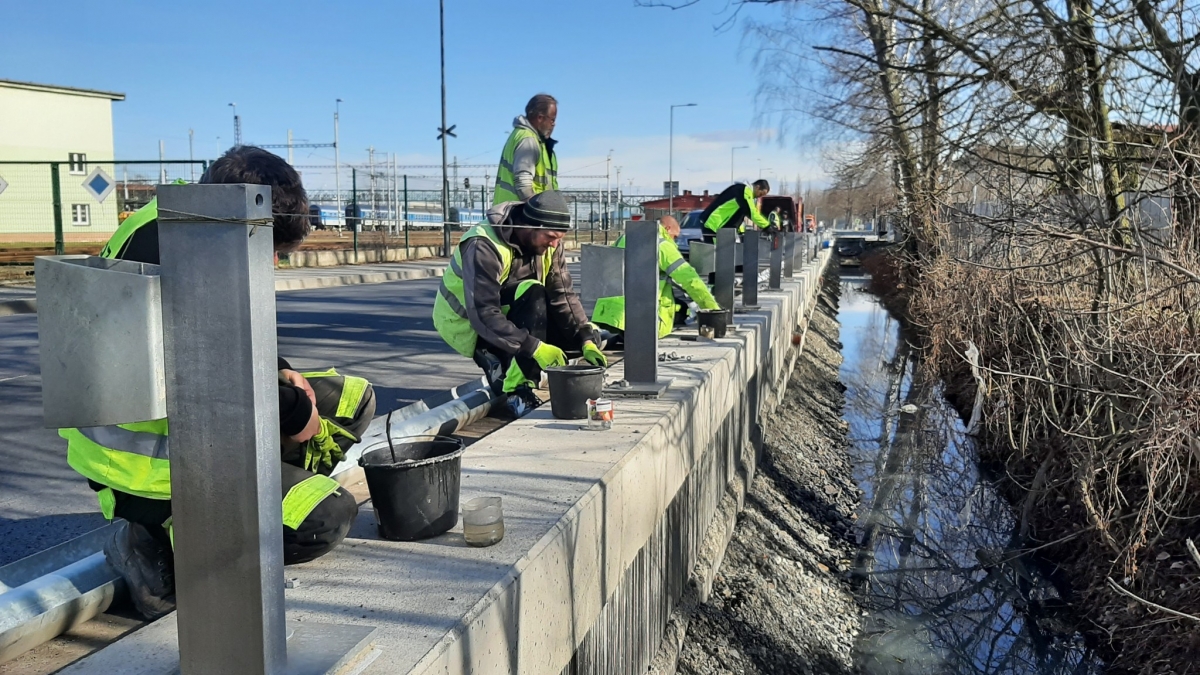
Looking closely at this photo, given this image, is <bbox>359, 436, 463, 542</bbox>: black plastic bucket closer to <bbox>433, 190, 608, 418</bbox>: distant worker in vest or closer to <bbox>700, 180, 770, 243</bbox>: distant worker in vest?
<bbox>433, 190, 608, 418</bbox>: distant worker in vest

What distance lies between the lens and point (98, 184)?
1645 centimetres

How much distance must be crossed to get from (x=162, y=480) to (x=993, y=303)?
953 centimetres

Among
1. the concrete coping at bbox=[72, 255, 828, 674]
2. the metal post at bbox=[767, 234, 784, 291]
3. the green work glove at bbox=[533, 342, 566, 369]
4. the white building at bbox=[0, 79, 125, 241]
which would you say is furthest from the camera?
the white building at bbox=[0, 79, 125, 241]

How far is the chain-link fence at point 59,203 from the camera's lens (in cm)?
1627

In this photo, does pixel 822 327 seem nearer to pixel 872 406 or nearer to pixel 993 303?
pixel 872 406

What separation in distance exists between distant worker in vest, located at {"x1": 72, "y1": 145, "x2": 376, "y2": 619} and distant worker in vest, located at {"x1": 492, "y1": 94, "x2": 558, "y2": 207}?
428 centimetres

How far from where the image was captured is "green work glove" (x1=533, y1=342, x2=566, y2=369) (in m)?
4.96

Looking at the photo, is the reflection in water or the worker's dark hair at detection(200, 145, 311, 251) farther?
the reflection in water

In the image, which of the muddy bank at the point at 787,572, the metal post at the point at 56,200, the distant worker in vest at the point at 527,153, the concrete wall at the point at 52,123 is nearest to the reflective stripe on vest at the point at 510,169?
the distant worker in vest at the point at 527,153

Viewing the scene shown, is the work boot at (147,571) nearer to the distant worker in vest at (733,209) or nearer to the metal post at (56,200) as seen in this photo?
the distant worker in vest at (733,209)

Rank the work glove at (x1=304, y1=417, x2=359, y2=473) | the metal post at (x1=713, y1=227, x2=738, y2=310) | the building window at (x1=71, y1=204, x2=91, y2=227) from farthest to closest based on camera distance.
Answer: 1. the building window at (x1=71, y1=204, x2=91, y2=227)
2. the metal post at (x1=713, y1=227, x2=738, y2=310)
3. the work glove at (x1=304, y1=417, x2=359, y2=473)

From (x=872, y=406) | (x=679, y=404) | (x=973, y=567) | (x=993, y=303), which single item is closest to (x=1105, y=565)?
(x=973, y=567)

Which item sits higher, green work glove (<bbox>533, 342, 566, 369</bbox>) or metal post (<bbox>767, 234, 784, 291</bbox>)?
metal post (<bbox>767, 234, 784, 291</bbox>)

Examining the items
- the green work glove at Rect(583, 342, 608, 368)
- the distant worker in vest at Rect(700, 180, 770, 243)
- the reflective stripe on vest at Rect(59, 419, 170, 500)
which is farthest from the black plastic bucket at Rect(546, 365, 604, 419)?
the distant worker in vest at Rect(700, 180, 770, 243)
